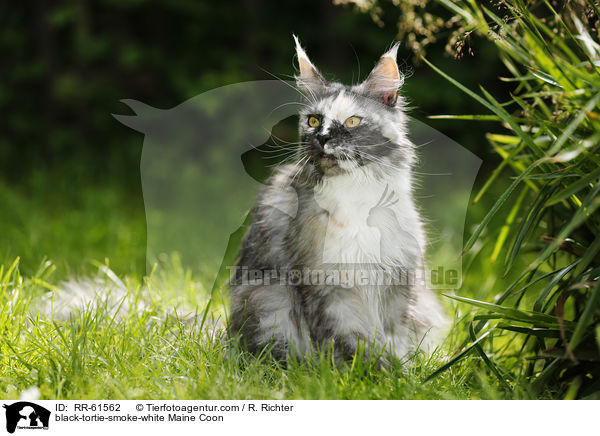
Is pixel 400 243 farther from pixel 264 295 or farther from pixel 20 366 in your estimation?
pixel 20 366

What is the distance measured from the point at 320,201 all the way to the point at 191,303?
0.93 m

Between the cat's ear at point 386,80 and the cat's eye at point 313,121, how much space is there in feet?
0.65

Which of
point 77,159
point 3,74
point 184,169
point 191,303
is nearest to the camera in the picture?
point 191,303

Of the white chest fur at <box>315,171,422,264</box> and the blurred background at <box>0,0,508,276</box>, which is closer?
the white chest fur at <box>315,171,422,264</box>

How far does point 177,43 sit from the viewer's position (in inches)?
210

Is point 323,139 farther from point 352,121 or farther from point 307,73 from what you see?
point 307,73

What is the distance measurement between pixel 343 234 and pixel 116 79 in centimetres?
426

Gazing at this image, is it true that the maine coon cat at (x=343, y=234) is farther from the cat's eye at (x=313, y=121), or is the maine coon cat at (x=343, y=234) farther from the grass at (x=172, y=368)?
the grass at (x=172, y=368)

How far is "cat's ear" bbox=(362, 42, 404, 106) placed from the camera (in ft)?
6.00
